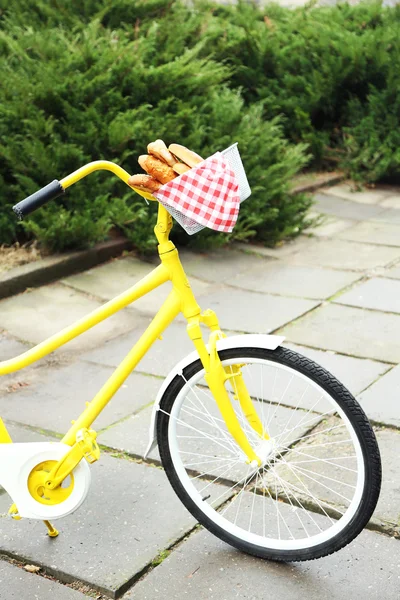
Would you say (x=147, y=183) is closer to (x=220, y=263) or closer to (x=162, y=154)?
(x=162, y=154)

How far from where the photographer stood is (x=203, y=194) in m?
2.27

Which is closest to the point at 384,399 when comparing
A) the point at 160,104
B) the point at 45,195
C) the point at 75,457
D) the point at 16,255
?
the point at 75,457

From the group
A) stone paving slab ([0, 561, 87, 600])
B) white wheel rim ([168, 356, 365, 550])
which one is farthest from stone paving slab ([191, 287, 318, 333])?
stone paving slab ([0, 561, 87, 600])

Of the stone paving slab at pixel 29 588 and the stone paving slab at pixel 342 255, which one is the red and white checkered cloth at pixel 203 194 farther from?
the stone paving slab at pixel 342 255

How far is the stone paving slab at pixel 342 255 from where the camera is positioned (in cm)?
567

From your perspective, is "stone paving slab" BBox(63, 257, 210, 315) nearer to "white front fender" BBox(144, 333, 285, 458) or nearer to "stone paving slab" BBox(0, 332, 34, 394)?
"stone paving slab" BBox(0, 332, 34, 394)

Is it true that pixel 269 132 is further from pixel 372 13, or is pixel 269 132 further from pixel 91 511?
pixel 91 511

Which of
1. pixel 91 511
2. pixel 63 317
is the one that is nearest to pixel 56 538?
pixel 91 511

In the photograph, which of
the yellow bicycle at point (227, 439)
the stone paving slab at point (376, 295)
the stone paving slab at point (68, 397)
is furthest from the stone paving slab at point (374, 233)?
the yellow bicycle at point (227, 439)

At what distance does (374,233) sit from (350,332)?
2.09 meters

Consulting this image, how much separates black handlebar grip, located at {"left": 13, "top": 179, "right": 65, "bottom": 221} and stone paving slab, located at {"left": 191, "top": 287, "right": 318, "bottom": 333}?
7.58ft

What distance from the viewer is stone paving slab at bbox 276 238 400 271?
5.67 m

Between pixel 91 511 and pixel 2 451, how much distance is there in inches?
19.2

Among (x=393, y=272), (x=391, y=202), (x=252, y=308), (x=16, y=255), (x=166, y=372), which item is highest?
(x=16, y=255)
